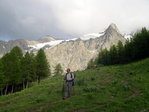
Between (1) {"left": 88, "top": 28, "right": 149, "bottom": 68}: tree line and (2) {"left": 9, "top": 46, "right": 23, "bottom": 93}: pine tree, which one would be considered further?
(1) {"left": 88, "top": 28, "right": 149, "bottom": 68}: tree line

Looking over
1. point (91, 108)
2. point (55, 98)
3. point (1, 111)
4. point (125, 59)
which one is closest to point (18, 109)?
point (1, 111)

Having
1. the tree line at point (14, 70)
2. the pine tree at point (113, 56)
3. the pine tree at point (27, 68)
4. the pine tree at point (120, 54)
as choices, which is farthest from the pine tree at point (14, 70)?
the pine tree at point (113, 56)

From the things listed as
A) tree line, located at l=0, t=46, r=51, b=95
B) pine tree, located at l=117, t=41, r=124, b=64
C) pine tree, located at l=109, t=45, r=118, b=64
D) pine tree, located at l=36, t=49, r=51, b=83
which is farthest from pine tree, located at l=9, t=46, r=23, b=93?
pine tree, located at l=109, t=45, r=118, b=64

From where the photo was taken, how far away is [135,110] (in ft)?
48.3

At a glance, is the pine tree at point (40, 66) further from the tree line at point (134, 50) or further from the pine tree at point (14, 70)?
the tree line at point (134, 50)

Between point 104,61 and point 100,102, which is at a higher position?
point 104,61

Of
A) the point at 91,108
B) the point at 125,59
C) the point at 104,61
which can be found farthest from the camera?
the point at 104,61

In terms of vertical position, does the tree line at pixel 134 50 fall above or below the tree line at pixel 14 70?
above

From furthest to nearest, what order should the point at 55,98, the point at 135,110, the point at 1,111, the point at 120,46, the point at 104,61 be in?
the point at 104,61, the point at 120,46, the point at 55,98, the point at 1,111, the point at 135,110

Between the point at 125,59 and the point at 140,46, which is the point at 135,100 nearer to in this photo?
the point at 140,46

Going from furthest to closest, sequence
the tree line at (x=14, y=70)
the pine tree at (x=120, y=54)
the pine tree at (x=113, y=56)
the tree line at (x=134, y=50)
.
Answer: the pine tree at (x=113, y=56)
the pine tree at (x=120, y=54)
the tree line at (x=134, y=50)
the tree line at (x=14, y=70)

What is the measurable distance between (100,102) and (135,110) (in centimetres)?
335

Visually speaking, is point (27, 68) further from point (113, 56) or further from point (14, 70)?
point (113, 56)

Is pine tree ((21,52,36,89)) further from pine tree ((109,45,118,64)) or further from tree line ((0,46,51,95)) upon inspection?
pine tree ((109,45,118,64))
